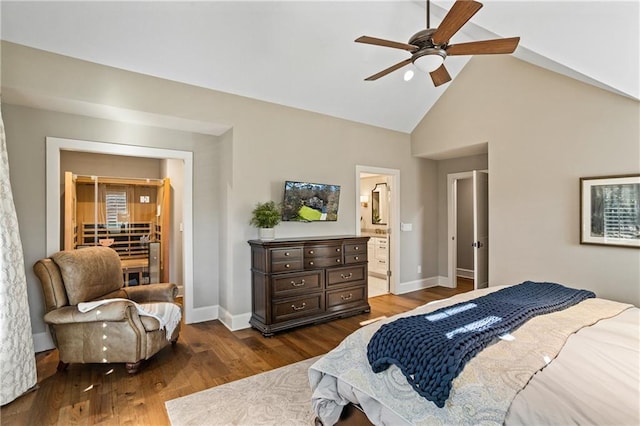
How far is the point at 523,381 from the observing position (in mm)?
1295

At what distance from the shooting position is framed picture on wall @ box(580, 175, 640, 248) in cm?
338

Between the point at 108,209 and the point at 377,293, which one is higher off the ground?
the point at 108,209

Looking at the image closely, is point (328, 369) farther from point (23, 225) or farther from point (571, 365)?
point (23, 225)

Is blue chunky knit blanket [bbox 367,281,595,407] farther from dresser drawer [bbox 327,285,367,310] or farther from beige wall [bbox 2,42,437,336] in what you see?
beige wall [bbox 2,42,437,336]

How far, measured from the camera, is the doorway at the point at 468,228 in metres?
4.76

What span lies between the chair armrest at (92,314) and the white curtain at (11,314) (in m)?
0.18

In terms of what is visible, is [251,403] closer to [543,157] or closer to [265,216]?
[265,216]

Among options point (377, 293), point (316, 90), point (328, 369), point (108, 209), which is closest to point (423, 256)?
point (377, 293)

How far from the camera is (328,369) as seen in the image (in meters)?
1.80

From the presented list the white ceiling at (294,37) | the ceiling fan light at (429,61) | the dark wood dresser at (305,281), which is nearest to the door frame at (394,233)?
the dark wood dresser at (305,281)

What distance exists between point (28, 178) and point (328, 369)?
3.52 m

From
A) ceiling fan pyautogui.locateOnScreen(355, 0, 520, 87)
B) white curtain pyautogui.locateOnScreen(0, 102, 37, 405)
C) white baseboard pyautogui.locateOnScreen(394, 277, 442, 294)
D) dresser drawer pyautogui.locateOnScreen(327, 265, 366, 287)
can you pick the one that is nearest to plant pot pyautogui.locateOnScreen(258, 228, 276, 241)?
dresser drawer pyautogui.locateOnScreen(327, 265, 366, 287)

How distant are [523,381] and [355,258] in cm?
319

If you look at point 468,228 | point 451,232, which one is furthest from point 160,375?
point 468,228
